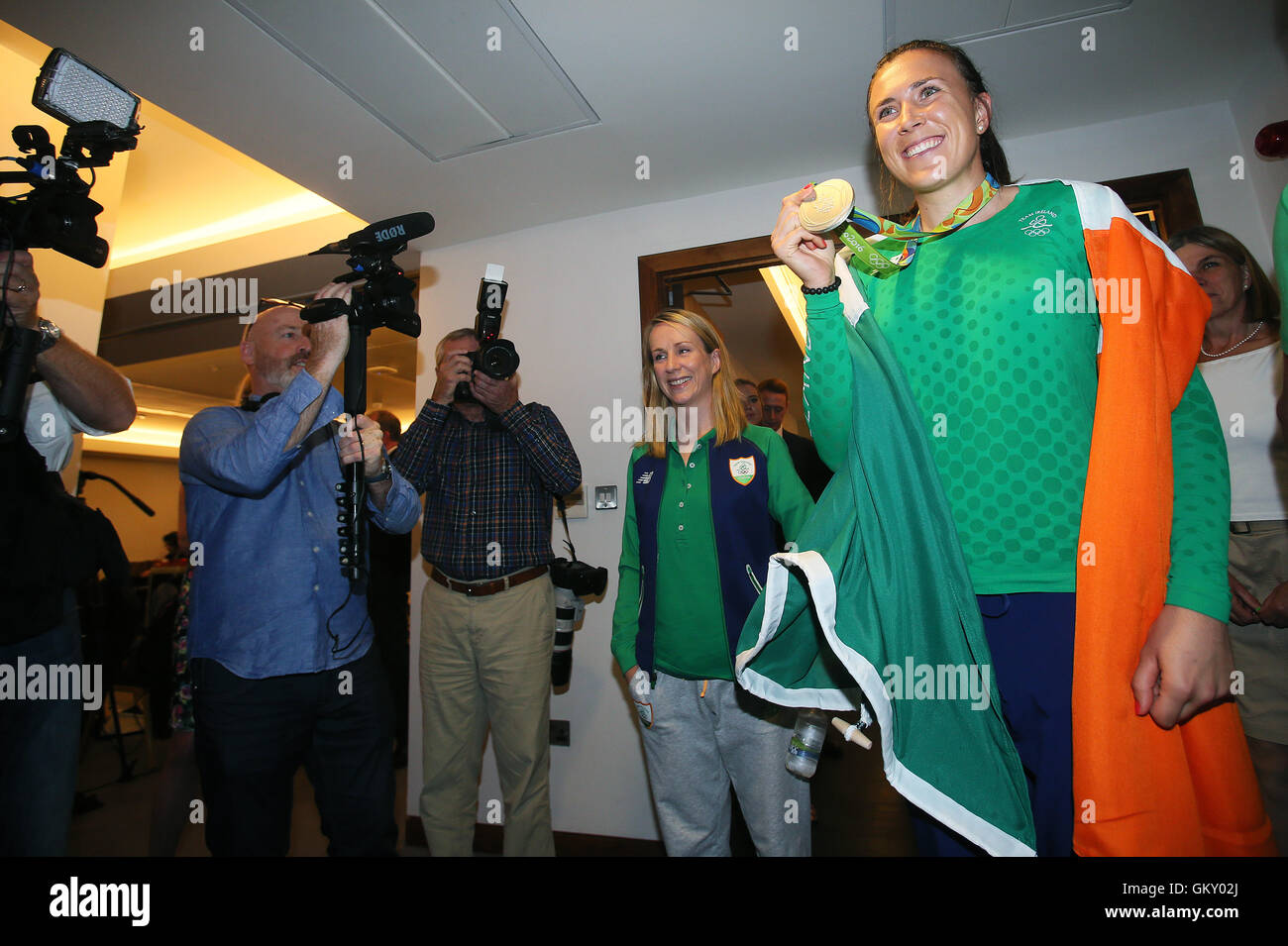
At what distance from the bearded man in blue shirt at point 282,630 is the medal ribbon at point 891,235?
45.1 inches

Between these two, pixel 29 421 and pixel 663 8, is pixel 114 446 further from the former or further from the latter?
pixel 663 8

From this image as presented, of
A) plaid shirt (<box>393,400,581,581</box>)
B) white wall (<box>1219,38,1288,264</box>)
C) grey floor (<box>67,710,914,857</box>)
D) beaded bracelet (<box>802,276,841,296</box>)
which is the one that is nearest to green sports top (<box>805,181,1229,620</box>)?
beaded bracelet (<box>802,276,841,296</box>)

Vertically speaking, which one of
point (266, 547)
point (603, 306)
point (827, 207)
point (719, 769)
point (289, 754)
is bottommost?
point (719, 769)

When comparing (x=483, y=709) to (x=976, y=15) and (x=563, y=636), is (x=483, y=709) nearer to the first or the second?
(x=563, y=636)

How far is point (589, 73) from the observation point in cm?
204

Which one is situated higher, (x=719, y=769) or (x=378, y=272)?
(x=378, y=272)

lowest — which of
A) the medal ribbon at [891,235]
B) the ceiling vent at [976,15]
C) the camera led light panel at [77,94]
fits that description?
the medal ribbon at [891,235]

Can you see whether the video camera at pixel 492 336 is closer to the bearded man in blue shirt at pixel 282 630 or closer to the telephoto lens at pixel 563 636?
the bearded man in blue shirt at pixel 282 630

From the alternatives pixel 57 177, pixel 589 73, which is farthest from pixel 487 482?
pixel 589 73

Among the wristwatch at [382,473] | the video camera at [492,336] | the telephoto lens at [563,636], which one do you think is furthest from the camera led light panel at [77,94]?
the telephoto lens at [563,636]

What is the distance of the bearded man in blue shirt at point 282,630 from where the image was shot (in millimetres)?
1364

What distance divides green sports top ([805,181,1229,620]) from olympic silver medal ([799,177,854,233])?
178 millimetres

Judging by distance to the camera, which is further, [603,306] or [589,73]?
[603,306]

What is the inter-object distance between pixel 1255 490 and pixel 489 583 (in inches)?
88.5
